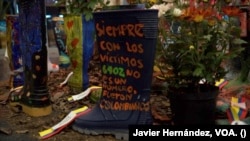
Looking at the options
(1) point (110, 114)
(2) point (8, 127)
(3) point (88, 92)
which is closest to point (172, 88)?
(1) point (110, 114)

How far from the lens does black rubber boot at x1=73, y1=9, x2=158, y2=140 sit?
166 centimetres

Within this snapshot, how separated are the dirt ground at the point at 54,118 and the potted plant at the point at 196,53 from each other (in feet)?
0.78

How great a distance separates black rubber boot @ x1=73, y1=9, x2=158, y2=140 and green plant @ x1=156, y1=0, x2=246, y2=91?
161 millimetres

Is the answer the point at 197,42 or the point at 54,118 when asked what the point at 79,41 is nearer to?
the point at 54,118

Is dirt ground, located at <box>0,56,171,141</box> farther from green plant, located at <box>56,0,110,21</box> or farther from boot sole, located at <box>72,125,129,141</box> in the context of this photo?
green plant, located at <box>56,0,110,21</box>

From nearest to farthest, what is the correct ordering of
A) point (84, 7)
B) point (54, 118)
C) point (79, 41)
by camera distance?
1. point (54, 118)
2. point (84, 7)
3. point (79, 41)

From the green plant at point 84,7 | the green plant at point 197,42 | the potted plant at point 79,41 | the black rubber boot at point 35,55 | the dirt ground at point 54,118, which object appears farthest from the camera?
the potted plant at point 79,41

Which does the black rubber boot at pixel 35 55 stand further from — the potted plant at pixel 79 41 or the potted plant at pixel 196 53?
the potted plant at pixel 196 53

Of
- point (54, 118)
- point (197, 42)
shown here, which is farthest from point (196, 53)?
point (54, 118)

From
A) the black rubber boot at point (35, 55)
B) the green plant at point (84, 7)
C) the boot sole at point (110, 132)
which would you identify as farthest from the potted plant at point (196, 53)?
the black rubber boot at point (35, 55)

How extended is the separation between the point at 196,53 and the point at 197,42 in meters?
0.06

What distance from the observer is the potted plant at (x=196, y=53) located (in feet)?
5.47

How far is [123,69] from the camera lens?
5.69ft

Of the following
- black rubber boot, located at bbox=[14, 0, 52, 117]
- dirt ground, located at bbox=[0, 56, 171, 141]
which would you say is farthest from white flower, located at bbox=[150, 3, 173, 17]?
black rubber boot, located at bbox=[14, 0, 52, 117]
